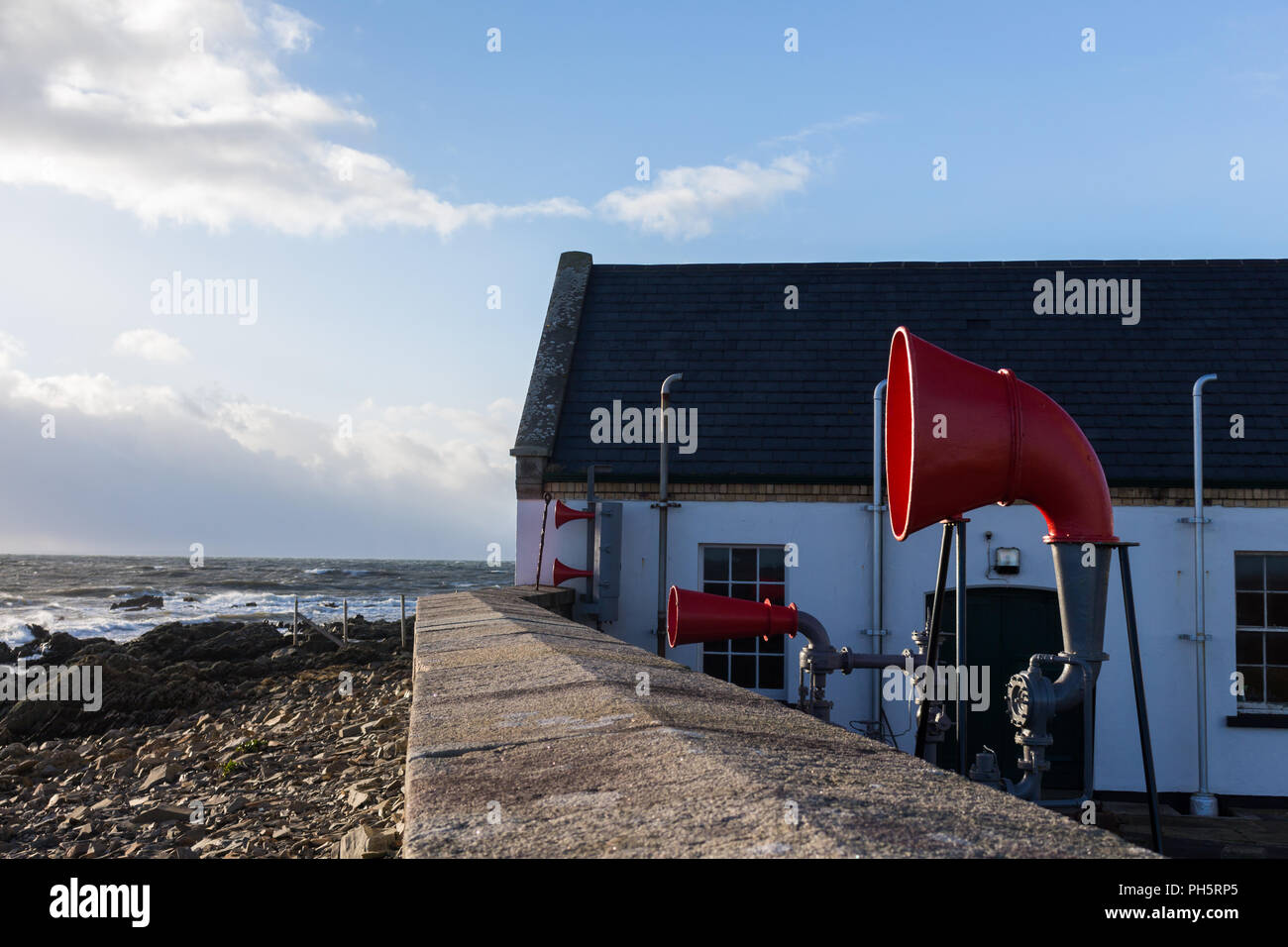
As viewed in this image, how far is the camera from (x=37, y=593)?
42344 millimetres

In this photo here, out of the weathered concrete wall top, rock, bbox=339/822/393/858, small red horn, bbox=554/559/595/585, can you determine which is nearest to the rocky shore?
rock, bbox=339/822/393/858

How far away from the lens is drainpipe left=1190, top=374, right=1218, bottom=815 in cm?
970

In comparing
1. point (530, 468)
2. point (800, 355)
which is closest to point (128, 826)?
point (530, 468)

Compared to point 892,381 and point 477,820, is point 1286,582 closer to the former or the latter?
point 892,381

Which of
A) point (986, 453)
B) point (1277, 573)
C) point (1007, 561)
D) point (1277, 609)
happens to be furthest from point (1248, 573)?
point (986, 453)

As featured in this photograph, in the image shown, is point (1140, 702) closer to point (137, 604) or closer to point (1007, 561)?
point (1007, 561)

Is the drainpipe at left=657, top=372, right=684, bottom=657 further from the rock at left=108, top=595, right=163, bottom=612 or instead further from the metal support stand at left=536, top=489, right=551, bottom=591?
the rock at left=108, top=595, right=163, bottom=612

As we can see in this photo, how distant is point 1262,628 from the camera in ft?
33.0

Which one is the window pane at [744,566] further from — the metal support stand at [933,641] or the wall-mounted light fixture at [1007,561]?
the metal support stand at [933,641]

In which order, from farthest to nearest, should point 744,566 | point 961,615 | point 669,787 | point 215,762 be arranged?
1. point 744,566
2. point 215,762
3. point 961,615
4. point 669,787

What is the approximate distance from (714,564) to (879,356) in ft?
11.7

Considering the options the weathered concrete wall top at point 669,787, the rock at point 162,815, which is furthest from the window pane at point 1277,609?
the rock at point 162,815

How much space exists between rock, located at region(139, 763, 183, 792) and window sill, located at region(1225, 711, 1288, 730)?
9823 millimetres
